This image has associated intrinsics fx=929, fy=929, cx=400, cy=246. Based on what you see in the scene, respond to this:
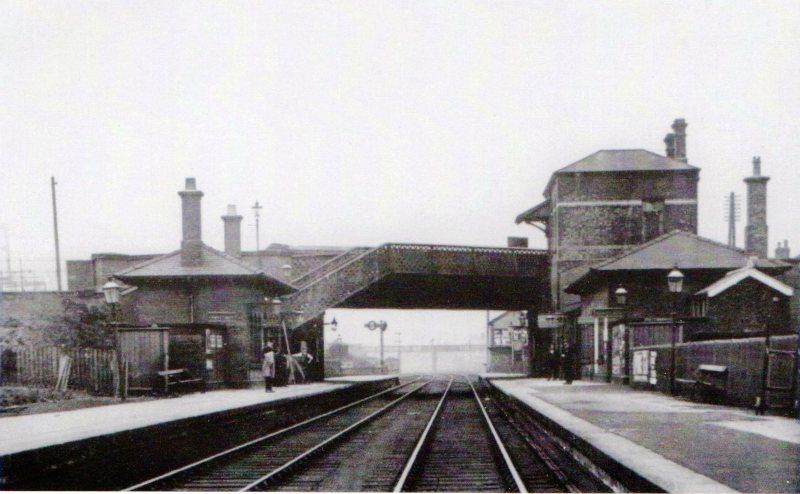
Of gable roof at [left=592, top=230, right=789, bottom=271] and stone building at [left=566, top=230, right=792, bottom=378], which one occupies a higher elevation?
gable roof at [left=592, top=230, right=789, bottom=271]

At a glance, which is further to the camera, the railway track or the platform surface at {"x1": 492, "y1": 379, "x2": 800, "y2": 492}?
the railway track

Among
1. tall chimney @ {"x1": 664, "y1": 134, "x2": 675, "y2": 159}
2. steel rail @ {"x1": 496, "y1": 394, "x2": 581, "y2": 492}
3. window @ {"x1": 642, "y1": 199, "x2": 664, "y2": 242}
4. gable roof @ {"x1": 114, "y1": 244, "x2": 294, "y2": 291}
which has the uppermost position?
tall chimney @ {"x1": 664, "y1": 134, "x2": 675, "y2": 159}

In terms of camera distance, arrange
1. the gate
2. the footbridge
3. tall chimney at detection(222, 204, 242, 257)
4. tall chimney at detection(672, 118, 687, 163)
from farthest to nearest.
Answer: tall chimney at detection(672, 118, 687, 163), tall chimney at detection(222, 204, 242, 257), the footbridge, the gate

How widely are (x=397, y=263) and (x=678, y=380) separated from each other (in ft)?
63.7

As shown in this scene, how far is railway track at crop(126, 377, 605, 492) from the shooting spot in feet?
34.6

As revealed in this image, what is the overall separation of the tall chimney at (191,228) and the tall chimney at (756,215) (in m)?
21.9

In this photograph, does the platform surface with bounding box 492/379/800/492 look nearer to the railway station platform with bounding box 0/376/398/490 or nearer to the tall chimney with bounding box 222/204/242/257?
the railway station platform with bounding box 0/376/398/490

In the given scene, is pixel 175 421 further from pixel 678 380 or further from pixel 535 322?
pixel 535 322

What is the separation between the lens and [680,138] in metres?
47.3

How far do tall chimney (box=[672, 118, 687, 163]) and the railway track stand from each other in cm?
3074

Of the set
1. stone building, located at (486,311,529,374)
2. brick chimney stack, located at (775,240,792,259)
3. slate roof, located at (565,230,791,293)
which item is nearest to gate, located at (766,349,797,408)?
slate roof, located at (565,230,791,293)

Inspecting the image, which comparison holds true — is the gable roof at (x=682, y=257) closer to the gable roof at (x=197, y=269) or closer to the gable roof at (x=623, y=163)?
the gable roof at (x=623, y=163)

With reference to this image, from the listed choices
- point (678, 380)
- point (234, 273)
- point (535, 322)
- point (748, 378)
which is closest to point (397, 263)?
point (234, 273)

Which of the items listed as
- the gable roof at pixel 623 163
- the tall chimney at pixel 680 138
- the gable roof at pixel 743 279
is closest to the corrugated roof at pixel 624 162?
the gable roof at pixel 623 163
